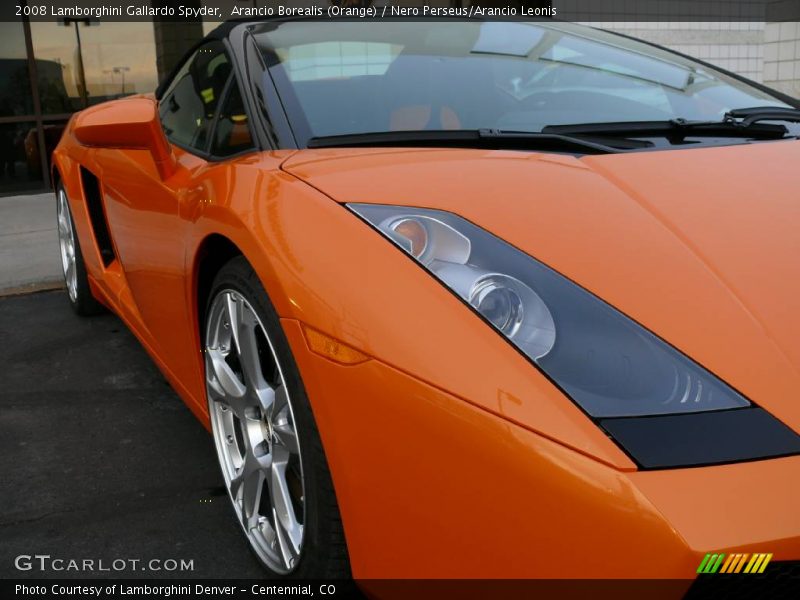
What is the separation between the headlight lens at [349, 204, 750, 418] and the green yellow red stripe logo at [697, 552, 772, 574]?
23cm

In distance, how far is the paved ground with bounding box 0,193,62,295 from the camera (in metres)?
5.09

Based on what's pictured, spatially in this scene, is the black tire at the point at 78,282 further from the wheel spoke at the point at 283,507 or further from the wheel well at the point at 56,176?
the wheel spoke at the point at 283,507

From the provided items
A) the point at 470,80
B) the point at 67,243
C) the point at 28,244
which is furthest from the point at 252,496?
the point at 28,244

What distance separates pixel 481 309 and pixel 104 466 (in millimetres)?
1637

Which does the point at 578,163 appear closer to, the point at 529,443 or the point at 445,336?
the point at 445,336

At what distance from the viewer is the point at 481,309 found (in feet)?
4.76

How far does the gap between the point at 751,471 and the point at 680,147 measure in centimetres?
106

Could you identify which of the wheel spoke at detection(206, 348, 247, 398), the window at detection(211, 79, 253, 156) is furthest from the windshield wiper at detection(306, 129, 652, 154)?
the wheel spoke at detection(206, 348, 247, 398)

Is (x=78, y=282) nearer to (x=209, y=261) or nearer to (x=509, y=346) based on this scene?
(x=209, y=261)

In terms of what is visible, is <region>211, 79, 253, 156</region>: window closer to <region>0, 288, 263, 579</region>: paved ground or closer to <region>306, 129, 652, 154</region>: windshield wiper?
<region>306, 129, 652, 154</region>: windshield wiper

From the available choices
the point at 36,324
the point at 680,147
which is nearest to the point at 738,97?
the point at 680,147

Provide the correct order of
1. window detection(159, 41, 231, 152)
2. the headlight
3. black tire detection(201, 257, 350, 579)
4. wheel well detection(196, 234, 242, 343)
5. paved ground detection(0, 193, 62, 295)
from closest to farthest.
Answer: the headlight
black tire detection(201, 257, 350, 579)
wheel well detection(196, 234, 242, 343)
window detection(159, 41, 231, 152)
paved ground detection(0, 193, 62, 295)

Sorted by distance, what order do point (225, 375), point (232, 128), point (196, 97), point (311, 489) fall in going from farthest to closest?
point (196, 97), point (232, 128), point (225, 375), point (311, 489)

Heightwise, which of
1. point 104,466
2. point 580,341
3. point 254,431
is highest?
point 580,341
